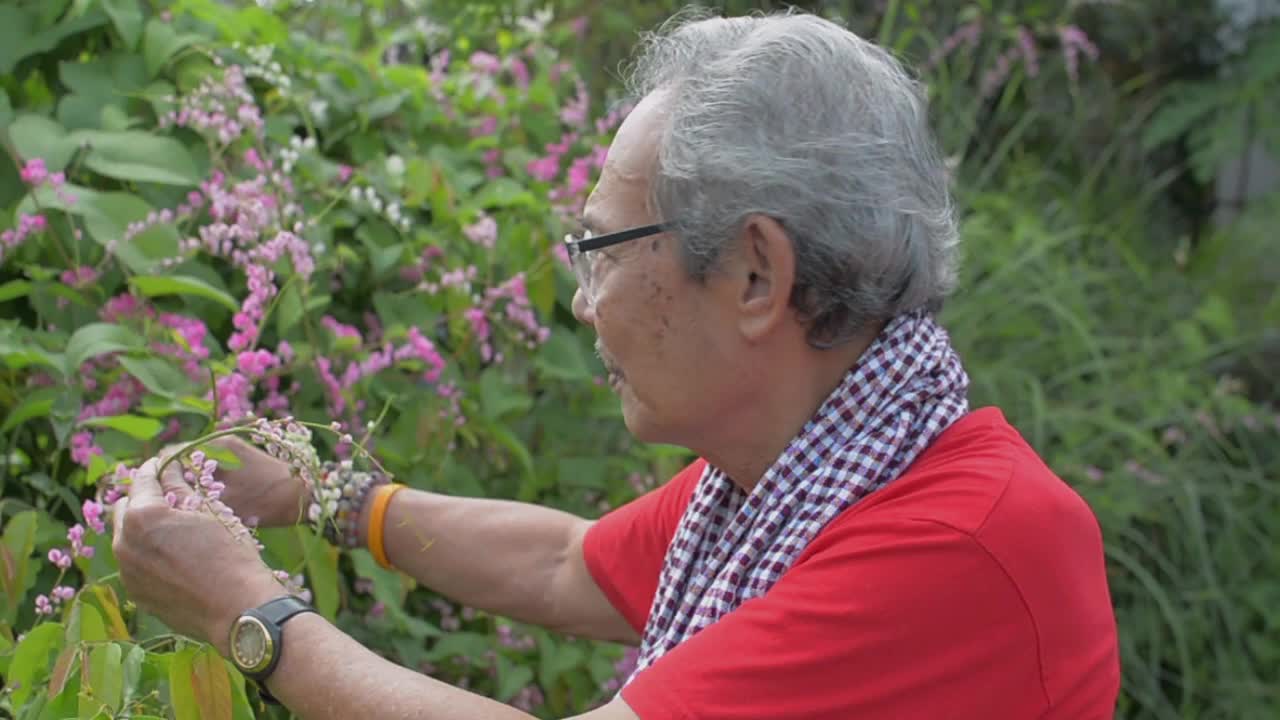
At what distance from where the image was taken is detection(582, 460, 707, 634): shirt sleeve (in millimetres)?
2115

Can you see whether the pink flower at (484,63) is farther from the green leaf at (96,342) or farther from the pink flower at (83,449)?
the pink flower at (83,449)

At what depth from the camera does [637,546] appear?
214cm

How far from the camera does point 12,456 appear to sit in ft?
6.88

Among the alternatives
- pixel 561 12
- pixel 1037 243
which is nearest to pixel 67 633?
pixel 561 12

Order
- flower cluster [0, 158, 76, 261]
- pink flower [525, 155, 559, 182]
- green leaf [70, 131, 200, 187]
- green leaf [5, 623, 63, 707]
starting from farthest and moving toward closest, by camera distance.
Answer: pink flower [525, 155, 559, 182] < green leaf [70, 131, 200, 187] < flower cluster [0, 158, 76, 261] < green leaf [5, 623, 63, 707]

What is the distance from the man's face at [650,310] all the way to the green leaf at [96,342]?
0.60m

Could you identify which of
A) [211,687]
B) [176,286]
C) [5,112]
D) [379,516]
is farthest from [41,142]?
[211,687]

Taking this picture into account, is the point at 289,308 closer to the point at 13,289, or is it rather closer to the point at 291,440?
the point at 13,289

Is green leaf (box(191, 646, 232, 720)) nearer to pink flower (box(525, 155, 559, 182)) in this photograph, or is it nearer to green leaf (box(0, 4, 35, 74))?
green leaf (box(0, 4, 35, 74))

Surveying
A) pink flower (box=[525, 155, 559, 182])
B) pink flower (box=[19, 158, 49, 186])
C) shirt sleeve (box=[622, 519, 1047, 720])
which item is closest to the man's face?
shirt sleeve (box=[622, 519, 1047, 720])

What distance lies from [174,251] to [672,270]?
0.74 metres

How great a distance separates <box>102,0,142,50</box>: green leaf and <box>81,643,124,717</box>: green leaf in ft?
3.79

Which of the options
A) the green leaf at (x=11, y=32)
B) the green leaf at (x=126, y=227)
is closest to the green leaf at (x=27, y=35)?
the green leaf at (x=11, y=32)

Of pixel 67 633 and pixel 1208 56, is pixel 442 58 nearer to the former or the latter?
pixel 67 633
